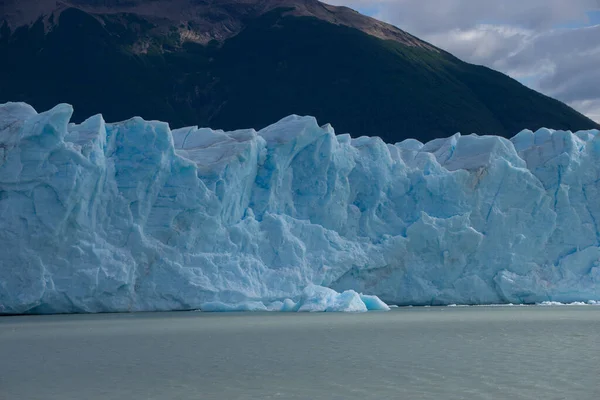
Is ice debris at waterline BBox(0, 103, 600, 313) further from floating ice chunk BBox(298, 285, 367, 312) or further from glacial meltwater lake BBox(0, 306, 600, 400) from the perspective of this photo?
glacial meltwater lake BBox(0, 306, 600, 400)

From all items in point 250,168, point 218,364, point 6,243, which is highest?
point 250,168

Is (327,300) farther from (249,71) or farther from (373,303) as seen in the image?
(249,71)

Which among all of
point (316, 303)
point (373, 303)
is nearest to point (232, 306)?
point (316, 303)

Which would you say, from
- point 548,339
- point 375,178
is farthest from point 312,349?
point 375,178

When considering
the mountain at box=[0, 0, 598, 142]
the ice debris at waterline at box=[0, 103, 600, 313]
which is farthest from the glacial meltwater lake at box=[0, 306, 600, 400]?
the mountain at box=[0, 0, 598, 142]

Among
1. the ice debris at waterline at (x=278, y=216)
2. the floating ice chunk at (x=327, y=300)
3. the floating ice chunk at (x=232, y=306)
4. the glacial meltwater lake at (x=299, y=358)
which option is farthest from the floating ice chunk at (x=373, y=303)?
the glacial meltwater lake at (x=299, y=358)

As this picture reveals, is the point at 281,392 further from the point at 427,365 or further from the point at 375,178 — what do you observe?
the point at 375,178
